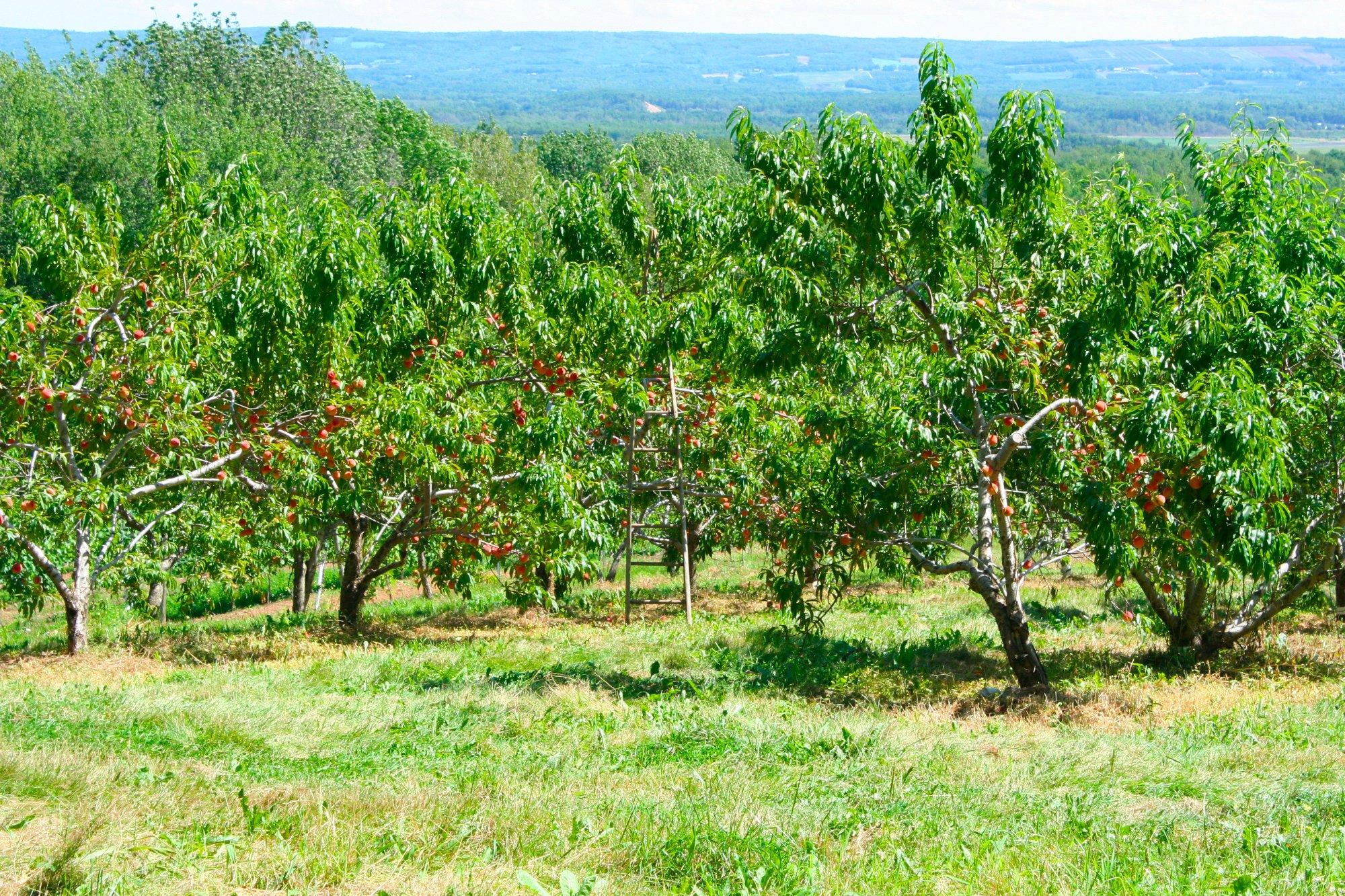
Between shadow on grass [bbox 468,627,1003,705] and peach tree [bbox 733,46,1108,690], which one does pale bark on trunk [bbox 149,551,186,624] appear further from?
peach tree [bbox 733,46,1108,690]

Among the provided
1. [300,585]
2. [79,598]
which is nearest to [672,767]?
[79,598]

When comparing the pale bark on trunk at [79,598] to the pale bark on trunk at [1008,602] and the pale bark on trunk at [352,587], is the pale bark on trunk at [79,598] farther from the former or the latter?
the pale bark on trunk at [1008,602]

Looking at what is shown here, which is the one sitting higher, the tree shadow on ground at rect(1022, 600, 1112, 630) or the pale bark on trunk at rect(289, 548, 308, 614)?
the tree shadow on ground at rect(1022, 600, 1112, 630)

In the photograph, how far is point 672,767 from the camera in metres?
7.10

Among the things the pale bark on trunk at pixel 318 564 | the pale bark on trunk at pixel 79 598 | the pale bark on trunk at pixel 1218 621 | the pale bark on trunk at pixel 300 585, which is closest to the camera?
the pale bark on trunk at pixel 1218 621

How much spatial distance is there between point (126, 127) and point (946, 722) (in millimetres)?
43906

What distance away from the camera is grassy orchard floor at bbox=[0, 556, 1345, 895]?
502cm

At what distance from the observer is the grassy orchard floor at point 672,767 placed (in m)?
5.02

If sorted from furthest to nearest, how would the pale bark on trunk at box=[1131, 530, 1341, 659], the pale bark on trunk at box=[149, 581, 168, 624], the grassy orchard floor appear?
the pale bark on trunk at box=[149, 581, 168, 624], the pale bark on trunk at box=[1131, 530, 1341, 659], the grassy orchard floor

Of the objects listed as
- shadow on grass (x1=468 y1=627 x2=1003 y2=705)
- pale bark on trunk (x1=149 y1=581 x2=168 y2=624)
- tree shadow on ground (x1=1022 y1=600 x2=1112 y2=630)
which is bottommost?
pale bark on trunk (x1=149 y1=581 x2=168 y2=624)

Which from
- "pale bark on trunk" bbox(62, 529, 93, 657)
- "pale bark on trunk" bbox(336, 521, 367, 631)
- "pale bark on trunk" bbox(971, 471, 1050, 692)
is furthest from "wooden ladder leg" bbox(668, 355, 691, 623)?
"pale bark on trunk" bbox(62, 529, 93, 657)

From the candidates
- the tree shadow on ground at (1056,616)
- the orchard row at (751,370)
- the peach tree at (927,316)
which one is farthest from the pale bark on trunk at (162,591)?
the tree shadow on ground at (1056,616)

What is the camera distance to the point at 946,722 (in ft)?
28.9

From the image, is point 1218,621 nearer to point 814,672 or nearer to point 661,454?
point 814,672
